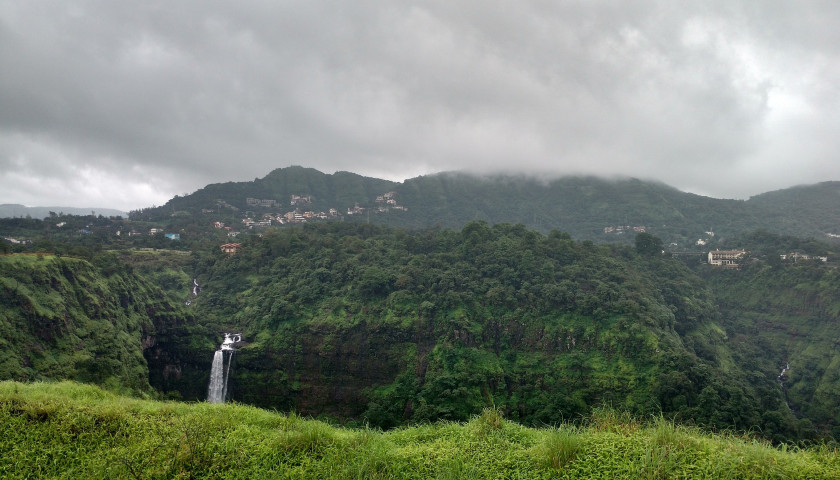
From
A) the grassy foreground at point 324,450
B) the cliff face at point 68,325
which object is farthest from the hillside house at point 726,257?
the cliff face at point 68,325

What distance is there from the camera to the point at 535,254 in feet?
133

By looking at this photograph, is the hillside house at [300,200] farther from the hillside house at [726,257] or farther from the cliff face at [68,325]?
the hillside house at [726,257]

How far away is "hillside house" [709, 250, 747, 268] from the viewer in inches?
2321

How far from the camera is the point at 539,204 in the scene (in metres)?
136

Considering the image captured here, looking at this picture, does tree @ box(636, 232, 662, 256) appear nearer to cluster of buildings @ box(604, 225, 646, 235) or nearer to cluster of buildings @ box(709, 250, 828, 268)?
cluster of buildings @ box(709, 250, 828, 268)

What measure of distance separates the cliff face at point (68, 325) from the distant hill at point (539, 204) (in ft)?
264

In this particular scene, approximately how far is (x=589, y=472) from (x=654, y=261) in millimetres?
52071

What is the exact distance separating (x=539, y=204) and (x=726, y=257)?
7591 centimetres

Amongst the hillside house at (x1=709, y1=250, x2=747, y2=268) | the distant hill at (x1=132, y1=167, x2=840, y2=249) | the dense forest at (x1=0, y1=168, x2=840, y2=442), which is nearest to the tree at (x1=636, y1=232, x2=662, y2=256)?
the dense forest at (x1=0, y1=168, x2=840, y2=442)

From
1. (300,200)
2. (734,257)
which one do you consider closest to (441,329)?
(734,257)

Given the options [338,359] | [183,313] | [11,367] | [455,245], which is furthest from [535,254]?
[11,367]

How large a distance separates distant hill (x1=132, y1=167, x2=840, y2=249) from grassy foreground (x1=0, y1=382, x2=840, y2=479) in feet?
309

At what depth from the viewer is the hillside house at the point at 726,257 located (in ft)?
193

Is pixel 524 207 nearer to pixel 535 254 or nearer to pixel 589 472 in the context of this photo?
pixel 535 254
